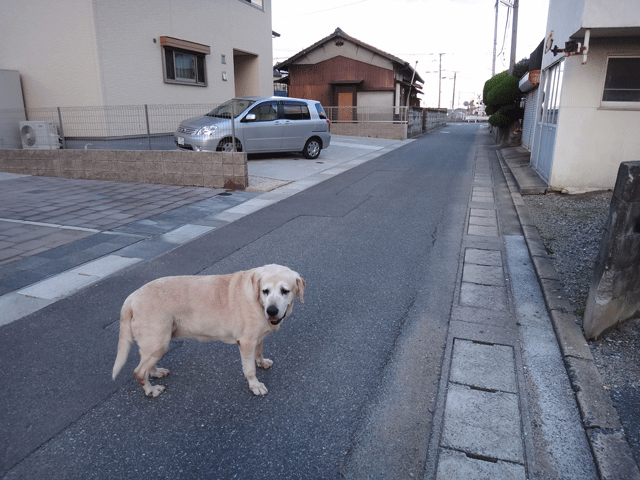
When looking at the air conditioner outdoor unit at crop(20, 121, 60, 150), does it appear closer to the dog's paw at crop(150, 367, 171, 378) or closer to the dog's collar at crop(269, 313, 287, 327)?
the dog's paw at crop(150, 367, 171, 378)

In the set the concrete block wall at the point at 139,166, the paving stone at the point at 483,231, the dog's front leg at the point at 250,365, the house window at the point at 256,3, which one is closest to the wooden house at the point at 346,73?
the house window at the point at 256,3

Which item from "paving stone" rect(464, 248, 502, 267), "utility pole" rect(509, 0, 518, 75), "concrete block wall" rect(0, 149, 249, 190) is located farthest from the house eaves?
"paving stone" rect(464, 248, 502, 267)

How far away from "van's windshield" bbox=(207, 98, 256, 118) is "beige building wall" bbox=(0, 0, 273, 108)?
2799 mm

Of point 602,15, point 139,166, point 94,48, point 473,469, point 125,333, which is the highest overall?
point 94,48

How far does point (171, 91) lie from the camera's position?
15.1 meters

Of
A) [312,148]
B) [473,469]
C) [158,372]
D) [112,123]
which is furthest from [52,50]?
[473,469]

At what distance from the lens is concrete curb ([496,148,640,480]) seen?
7.92 ft

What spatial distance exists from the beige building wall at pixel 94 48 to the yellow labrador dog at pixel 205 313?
11768mm

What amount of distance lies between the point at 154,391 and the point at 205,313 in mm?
649

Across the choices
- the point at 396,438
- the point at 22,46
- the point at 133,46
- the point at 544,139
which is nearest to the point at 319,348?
the point at 396,438

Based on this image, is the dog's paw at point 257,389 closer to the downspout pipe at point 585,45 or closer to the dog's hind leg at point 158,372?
the dog's hind leg at point 158,372

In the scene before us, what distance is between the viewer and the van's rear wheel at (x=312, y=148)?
49.0ft

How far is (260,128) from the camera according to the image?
13.4 meters

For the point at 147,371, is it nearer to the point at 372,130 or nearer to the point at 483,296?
the point at 483,296
